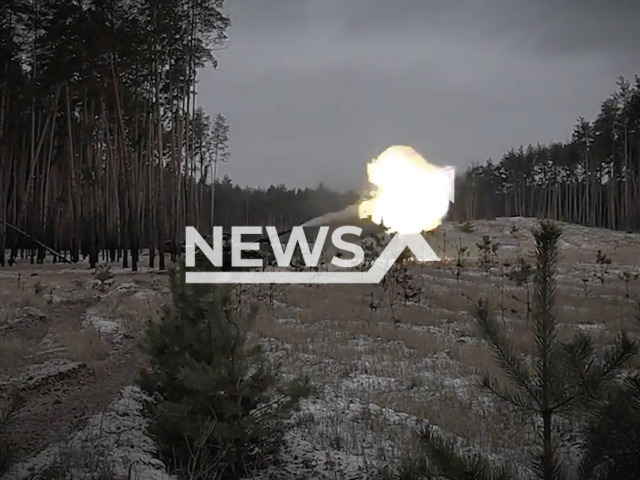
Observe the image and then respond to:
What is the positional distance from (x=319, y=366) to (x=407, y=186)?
336 cm

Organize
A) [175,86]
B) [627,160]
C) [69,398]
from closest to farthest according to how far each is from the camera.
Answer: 1. [69,398]
2. [175,86]
3. [627,160]

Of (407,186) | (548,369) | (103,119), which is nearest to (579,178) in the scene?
(103,119)

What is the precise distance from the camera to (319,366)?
313 inches

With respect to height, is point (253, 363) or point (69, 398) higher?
point (253, 363)

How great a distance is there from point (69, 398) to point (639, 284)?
17616 millimetres

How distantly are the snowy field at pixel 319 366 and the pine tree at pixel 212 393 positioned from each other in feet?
0.86

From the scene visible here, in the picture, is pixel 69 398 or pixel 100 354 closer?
pixel 69 398

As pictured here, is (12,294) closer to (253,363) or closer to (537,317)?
(253,363)

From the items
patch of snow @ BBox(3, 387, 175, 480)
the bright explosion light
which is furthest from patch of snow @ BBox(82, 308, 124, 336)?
the bright explosion light

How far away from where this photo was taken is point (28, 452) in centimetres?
445

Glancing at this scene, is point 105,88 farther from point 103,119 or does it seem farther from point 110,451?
point 110,451

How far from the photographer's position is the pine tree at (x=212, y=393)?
396 centimetres

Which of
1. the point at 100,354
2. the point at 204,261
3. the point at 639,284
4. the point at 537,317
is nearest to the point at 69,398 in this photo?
the point at 100,354

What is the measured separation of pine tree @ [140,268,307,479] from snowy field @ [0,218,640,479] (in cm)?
26
